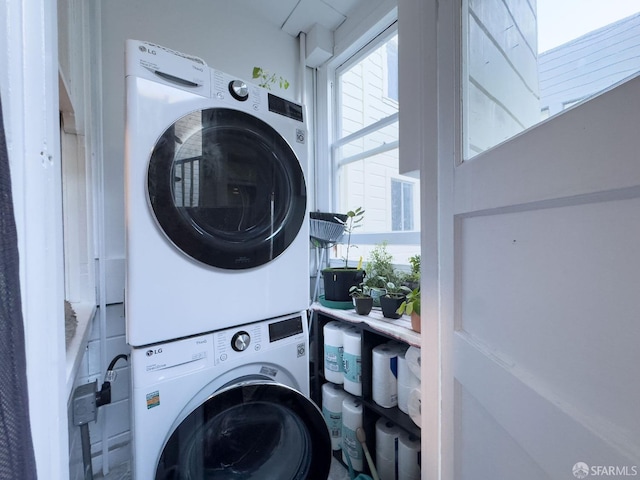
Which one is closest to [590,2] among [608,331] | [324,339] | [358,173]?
[608,331]

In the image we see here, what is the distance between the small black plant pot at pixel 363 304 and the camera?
1373mm

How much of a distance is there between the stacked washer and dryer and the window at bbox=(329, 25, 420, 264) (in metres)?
0.87

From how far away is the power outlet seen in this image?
39.1 inches

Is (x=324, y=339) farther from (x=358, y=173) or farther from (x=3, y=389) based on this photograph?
(x=3, y=389)

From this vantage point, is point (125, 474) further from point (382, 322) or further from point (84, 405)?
point (382, 322)

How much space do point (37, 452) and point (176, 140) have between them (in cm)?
78

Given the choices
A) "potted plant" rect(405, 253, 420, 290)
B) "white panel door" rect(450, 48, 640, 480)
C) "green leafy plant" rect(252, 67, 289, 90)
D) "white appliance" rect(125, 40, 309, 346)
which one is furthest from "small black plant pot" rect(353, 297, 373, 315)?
"green leafy plant" rect(252, 67, 289, 90)

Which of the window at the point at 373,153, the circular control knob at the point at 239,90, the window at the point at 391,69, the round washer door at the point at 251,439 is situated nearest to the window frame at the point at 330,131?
the window at the point at 373,153

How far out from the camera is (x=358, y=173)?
2.07m

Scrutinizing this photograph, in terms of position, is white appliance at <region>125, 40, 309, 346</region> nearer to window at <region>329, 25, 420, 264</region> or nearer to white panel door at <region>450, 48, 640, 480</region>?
white panel door at <region>450, 48, 640, 480</region>

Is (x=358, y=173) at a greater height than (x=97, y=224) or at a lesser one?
greater

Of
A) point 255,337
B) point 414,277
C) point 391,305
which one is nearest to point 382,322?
point 391,305
